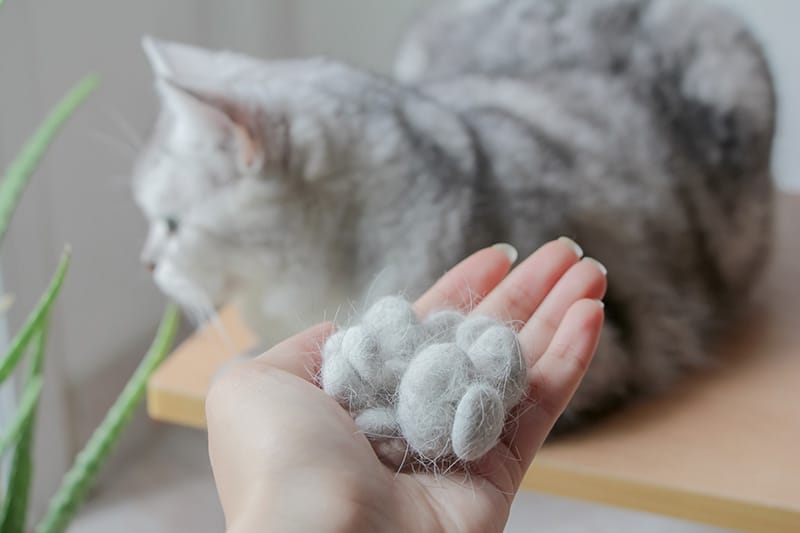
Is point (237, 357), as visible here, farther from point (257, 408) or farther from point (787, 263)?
point (787, 263)

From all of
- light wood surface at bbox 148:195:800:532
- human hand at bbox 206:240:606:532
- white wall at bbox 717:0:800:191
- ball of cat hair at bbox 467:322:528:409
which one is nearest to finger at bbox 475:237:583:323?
human hand at bbox 206:240:606:532

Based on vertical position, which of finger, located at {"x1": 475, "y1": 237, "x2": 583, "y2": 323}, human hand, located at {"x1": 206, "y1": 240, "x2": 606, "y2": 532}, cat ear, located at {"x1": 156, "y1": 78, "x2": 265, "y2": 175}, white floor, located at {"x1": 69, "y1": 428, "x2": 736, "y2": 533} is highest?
cat ear, located at {"x1": 156, "y1": 78, "x2": 265, "y2": 175}

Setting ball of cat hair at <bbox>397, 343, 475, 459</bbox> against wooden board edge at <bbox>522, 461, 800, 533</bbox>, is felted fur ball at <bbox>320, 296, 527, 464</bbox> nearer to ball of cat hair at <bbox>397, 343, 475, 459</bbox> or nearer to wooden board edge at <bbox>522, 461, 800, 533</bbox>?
ball of cat hair at <bbox>397, 343, 475, 459</bbox>

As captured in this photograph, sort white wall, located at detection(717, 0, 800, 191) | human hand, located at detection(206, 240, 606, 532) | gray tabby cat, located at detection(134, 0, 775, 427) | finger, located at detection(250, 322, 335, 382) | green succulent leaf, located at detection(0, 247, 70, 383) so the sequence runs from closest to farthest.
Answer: human hand, located at detection(206, 240, 606, 532) < finger, located at detection(250, 322, 335, 382) < green succulent leaf, located at detection(0, 247, 70, 383) < gray tabby cat, located at detection(134, 0, 775, 427) < white wall, located at detection(717, 0, 800, 191)

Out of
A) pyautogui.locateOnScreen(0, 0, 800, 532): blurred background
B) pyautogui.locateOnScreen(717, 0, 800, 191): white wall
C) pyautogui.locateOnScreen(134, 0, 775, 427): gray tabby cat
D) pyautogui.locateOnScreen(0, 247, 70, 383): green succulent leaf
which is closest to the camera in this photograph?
pyautogui.locateOnScreen(0, 247, 70, 383): green succulent leaf

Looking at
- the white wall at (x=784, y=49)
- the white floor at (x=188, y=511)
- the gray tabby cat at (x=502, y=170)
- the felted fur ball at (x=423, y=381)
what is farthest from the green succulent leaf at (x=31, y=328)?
the white wall at (x=784, y=49)

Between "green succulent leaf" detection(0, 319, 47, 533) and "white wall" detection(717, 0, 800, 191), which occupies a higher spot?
"white wall" detection(717, 0, 800, 191)

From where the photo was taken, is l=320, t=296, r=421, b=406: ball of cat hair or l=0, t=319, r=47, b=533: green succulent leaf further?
l=0, t=319, r=47, b=533: green succulent leaf
